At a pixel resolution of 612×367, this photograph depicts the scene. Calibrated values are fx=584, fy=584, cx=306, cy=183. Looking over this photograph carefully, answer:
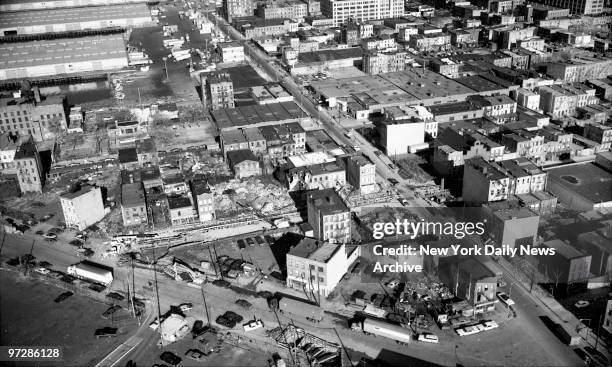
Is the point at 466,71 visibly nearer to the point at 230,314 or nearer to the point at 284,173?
the point at 284,173

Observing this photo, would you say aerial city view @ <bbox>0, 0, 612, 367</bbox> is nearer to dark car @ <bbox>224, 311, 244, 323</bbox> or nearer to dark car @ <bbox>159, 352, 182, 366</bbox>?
dark car @ <bbox>224, 311, 244, 323</bbox>

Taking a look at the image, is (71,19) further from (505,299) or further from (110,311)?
(505,299)

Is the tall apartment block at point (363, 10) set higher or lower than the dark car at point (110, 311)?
higher

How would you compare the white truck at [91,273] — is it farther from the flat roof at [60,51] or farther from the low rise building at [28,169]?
the flat roof at [60,51]

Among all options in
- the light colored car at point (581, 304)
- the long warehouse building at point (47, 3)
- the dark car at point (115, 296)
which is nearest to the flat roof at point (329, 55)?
the dark car at point (115, 296)

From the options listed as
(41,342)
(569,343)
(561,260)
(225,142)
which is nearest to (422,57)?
(225,142)
